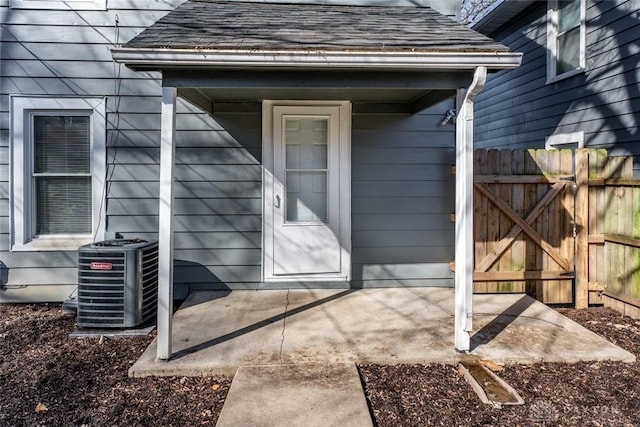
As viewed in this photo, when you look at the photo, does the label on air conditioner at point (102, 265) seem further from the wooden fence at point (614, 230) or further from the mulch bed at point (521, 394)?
the wooden fence at point (614, 230)

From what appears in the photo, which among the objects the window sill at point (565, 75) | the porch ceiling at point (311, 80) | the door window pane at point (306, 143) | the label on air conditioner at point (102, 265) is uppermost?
the window sill at point (565, 75)

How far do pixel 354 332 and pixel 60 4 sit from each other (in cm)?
453

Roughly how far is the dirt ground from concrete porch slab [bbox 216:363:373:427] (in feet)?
0.32

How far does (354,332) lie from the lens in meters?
3.41

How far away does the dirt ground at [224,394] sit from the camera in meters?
2.31

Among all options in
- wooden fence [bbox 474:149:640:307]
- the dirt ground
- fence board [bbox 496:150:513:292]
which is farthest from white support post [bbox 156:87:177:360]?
fence board [bbox 496:150:513:292]

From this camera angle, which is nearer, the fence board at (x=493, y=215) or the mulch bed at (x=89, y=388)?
the mulch bed at (x=89, y=388)

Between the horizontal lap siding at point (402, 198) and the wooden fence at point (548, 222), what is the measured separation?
0.42 meters

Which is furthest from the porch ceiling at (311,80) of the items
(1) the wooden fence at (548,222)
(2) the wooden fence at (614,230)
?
(2) the wooden fence at (614,230)

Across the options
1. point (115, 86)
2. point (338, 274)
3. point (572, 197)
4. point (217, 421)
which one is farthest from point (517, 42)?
point (217, 421)

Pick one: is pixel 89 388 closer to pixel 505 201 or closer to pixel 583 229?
pixel 505 201

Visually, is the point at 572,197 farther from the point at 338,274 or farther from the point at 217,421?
the point at 217,421

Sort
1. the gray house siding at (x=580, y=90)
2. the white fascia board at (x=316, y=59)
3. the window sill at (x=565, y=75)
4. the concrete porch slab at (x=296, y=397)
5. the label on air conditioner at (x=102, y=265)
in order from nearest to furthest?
the concrete porch slab at (x=296, y=397) < the white fascia board at (x=316, y=59) < the label on air conditioner at (x=102, y=265) < the gray house siding at (x=580, y=90) < the window sill at (x=565, y=75)

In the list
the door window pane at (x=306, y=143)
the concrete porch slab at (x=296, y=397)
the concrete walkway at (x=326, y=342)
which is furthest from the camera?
the door window pane at (x=306, y=143)
